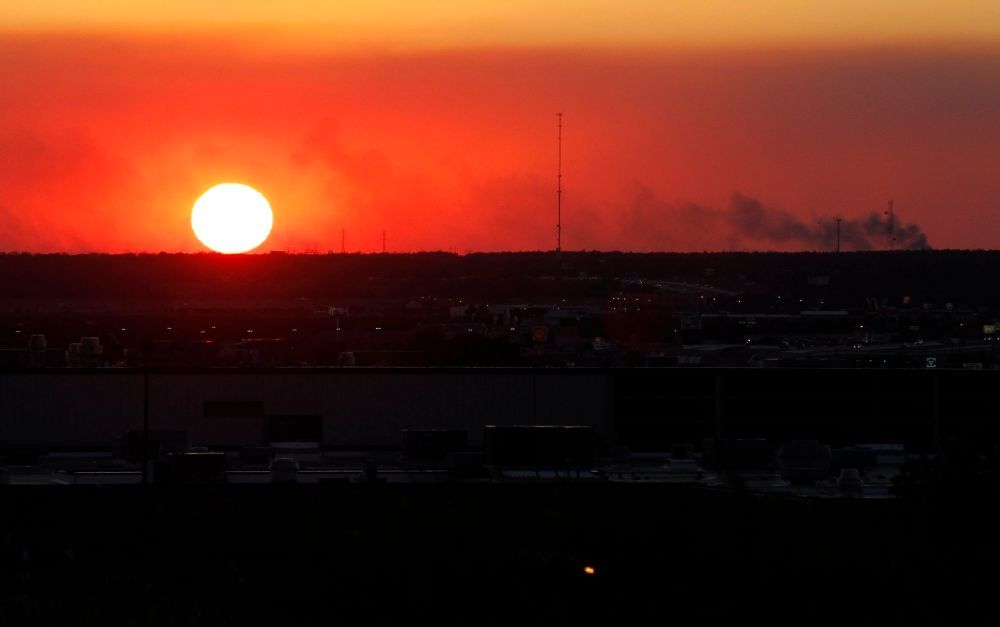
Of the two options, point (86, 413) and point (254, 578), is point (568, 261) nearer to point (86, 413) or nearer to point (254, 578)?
point (86, 413)

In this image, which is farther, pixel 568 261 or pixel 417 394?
pixel 568 261

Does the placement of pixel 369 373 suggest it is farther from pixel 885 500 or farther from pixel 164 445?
pixel 885 500

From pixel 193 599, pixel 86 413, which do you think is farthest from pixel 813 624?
pixel 86 413

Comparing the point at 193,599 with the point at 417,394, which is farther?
the point at 417,394

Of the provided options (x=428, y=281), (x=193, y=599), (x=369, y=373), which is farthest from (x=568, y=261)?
(x=193, y=599)

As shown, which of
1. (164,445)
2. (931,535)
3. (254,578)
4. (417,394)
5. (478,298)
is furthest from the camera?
(478,298)

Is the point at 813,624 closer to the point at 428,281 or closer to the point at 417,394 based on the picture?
the point at 417,394

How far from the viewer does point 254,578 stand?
26.0m

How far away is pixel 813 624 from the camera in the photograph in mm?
21109

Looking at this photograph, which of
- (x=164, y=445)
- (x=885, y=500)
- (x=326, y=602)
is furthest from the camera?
(x=164, y=445)

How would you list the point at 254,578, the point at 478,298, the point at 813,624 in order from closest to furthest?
the point at 813,624, the point at 254,578, the point at 478,298

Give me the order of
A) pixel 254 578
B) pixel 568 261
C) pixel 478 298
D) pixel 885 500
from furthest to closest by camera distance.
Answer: pixel 568 261, pixel 478 298, pixel 885 500, pixel 254 578

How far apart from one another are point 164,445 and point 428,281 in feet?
386

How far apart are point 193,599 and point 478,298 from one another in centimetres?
12965
